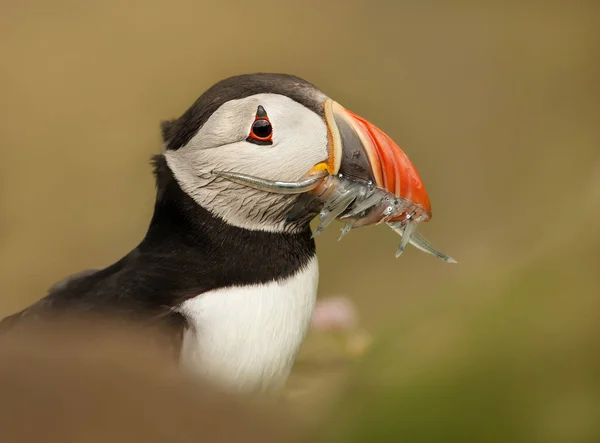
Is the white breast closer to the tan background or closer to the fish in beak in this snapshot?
the fish in beak

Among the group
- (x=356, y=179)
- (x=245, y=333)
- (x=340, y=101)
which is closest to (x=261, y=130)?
(x=356, y=179)

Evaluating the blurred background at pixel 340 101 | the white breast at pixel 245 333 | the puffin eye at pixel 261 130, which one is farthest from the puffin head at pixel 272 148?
the blurred background at pixel 340 101

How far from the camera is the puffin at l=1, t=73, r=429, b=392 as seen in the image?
1477mm

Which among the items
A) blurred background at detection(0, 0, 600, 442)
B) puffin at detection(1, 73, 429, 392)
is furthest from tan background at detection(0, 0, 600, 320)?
puffin at detection(1, 73, 429, 392)

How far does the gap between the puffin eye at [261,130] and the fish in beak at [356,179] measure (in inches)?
2.8

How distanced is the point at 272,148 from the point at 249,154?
4cm

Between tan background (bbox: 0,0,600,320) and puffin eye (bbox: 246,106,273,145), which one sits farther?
tan background (bbox: 0,0,600,320)

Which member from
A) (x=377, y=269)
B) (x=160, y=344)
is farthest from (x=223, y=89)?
(x=377, y=269)

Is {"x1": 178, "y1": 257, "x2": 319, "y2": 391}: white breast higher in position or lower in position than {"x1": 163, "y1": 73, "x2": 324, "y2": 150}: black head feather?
lower

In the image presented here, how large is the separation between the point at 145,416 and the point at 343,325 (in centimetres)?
185

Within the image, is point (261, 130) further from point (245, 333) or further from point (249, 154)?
point (245, 333)

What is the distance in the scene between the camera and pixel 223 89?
1.54 m

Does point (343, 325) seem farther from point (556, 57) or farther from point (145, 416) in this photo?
point (556, 57)

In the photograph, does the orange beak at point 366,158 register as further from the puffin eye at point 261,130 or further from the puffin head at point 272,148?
the puffin eye at point 261,130
